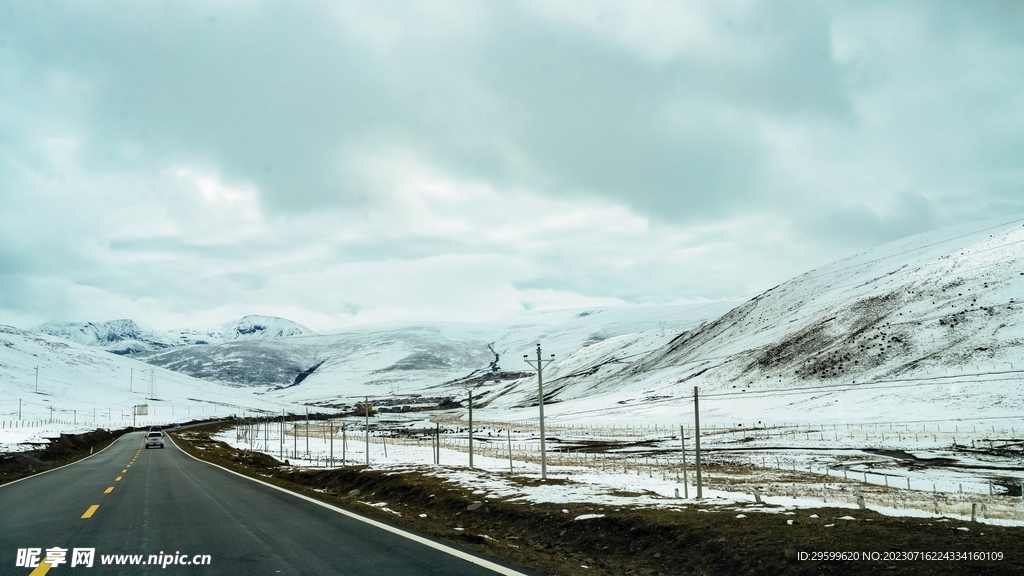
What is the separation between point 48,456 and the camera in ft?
189

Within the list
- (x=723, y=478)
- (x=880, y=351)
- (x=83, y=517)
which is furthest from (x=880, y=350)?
(x=83, y=517)

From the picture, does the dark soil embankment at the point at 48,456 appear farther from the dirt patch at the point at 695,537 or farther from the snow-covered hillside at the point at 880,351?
the snow-covered hillside at the point at 880,351

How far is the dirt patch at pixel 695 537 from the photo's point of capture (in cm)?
959

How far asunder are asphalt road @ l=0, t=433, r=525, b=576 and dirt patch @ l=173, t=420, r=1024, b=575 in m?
1.48

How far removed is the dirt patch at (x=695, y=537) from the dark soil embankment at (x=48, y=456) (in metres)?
28.4

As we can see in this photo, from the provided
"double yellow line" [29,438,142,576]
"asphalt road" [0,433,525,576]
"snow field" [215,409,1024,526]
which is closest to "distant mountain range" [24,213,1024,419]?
"snow field" [215,409,1024,526]

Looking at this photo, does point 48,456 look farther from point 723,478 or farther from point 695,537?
point 695,537

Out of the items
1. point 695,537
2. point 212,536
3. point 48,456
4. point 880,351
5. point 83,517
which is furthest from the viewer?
point 880,351

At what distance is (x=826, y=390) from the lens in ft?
374

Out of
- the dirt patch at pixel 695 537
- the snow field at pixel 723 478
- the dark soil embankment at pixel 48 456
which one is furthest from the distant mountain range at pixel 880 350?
the dirt patch at pixel 695 537

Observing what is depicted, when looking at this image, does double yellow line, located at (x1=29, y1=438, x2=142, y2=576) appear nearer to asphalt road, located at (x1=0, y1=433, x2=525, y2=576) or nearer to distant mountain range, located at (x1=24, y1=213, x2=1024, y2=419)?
asphalt road, located at (x1=0, y1=433, x2=525, y2=576)

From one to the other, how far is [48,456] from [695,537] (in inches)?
2585

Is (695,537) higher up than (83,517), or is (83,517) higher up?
(695,537)

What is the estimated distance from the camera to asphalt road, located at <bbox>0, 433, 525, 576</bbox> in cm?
1020
